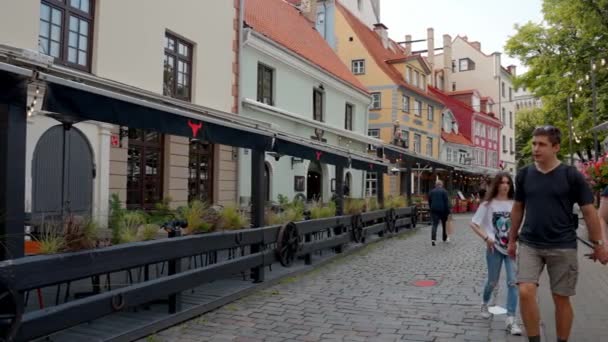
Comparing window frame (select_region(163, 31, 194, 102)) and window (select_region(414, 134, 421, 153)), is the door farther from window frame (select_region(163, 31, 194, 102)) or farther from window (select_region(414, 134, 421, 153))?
window (select_region(414, 134, 421, 153))

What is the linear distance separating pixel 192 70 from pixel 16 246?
1033 cm

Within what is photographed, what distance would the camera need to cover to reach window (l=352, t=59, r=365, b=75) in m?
32.7

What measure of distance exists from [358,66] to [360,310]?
27.9 metres

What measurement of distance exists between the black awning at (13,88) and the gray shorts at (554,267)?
420 cm

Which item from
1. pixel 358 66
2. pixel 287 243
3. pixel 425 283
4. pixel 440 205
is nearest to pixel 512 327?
pixel 425 283

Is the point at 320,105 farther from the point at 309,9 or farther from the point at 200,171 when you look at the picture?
the point at 200,171

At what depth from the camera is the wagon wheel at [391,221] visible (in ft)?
50.0

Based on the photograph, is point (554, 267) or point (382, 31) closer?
point (554, 267)

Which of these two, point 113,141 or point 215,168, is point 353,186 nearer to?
point 215,168

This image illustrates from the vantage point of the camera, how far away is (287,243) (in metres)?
8.49

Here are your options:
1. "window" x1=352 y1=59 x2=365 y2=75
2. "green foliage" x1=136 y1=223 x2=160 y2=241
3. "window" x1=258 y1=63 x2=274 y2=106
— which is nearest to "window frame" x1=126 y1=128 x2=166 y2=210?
"window" x1=258 y1=63 x2=274 y2=106

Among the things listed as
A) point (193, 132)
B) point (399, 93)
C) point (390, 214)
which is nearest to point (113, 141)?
point (193, 132)

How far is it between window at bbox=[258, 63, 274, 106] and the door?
8176 mm

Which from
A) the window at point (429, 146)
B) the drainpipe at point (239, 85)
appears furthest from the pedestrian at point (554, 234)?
the window at point (429, 146)
